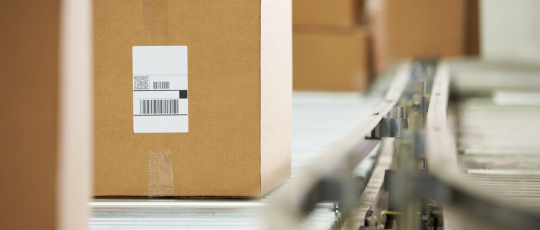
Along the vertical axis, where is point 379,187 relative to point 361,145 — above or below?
below

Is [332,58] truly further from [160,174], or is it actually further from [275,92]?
[160,174]

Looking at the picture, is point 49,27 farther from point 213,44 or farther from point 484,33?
point 484,33

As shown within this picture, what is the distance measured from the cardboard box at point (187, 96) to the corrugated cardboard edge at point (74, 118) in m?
0.34

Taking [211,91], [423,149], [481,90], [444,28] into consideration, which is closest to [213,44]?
[211,91]

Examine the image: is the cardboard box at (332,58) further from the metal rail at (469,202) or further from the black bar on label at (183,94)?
the metal rail at (469,202)

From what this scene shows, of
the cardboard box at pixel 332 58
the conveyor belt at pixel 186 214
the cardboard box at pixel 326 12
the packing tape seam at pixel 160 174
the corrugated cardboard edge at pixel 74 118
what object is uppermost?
the cardboard box at pixel 326 12

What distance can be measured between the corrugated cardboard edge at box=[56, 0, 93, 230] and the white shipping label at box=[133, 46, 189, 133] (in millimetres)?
343

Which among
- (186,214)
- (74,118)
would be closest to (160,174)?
(186,214)

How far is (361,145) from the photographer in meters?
0.86

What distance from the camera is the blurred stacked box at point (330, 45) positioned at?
Answer: 2.84m

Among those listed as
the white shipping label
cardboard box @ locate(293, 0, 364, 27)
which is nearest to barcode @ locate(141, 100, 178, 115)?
the white shipping label

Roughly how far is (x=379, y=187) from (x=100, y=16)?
66 cm

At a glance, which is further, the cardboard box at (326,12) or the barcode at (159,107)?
the cardboard box at (326,12)

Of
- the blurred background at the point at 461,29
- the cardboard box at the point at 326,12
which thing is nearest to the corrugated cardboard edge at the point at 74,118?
the cardboard box at the point at 326,12
